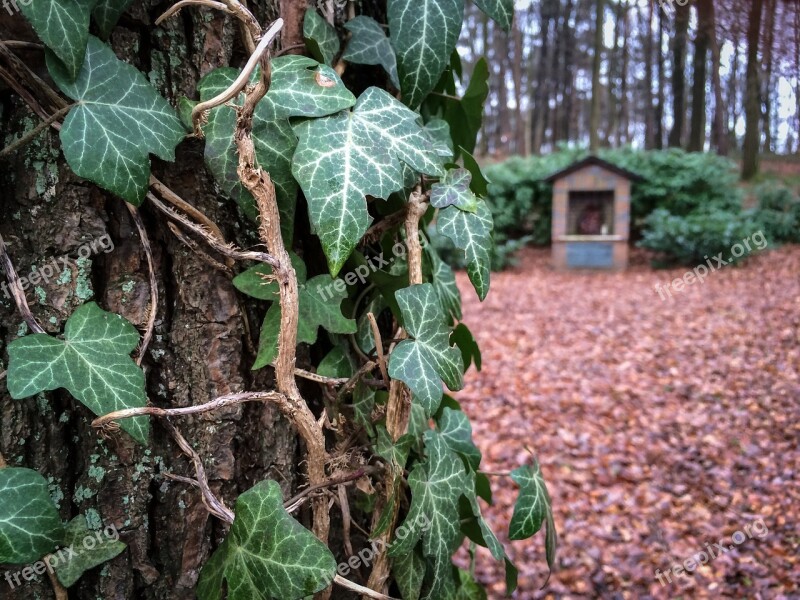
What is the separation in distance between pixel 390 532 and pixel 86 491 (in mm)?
419

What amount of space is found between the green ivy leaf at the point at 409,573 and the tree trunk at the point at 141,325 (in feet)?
0.84

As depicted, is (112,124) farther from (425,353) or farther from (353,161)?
(425,353)

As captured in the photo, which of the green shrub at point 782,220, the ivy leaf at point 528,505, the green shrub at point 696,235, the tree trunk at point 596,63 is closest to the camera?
the ivy leaf at point 528,505

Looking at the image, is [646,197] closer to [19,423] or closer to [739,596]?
[739,596]

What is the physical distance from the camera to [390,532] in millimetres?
859

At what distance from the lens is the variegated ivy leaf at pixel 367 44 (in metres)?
0.86

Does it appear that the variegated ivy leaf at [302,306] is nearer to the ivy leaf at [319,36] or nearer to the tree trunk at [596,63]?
the ivy leaf at [319,36]

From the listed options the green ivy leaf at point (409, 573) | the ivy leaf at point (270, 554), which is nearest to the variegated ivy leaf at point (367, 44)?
the ivy leaf at point (270, 554)

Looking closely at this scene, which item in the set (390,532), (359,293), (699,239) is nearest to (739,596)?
(390,532)

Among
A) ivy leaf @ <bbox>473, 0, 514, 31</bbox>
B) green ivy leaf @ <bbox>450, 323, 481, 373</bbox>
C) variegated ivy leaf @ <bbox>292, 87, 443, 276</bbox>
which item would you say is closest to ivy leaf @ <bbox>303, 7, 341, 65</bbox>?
variegated ivy leaf @ <bbox>292, 87, 443, 276</bbox>

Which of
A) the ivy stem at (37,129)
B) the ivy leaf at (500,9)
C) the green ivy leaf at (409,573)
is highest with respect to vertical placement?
the ivy leaf at (500,9)

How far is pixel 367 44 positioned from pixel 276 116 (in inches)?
8.8

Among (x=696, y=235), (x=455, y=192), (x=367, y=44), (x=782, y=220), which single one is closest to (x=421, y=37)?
(x=367, y=44)

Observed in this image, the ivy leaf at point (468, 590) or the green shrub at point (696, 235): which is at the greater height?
the green shrub at point (696, 235)
